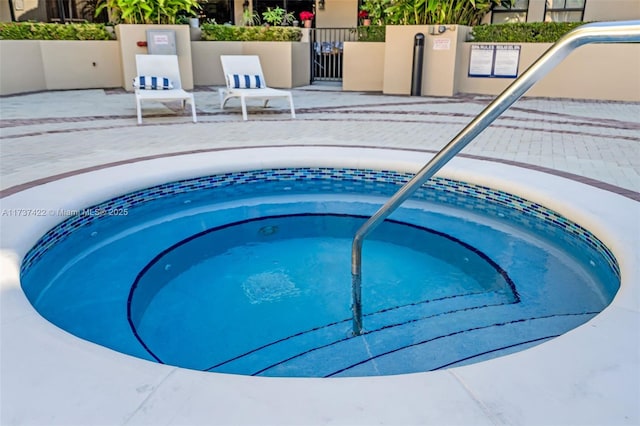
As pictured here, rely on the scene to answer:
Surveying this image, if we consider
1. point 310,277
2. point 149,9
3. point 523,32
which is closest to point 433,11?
point 523,32

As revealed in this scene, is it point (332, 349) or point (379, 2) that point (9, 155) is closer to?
point (332, 349)

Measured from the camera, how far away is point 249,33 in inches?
488

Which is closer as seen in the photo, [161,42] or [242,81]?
[242,81]

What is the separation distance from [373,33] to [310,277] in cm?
987

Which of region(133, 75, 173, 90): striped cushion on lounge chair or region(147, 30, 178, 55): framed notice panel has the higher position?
region(147, 30, 178, 55): framed notice panel

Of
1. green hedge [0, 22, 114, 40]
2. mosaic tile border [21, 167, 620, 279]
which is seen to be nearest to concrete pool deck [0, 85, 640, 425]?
mosaic tile border [21, 167, 620, 279]

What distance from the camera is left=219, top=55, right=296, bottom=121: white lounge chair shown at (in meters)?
7.71

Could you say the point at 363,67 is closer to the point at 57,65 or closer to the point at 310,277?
the point at 57,65

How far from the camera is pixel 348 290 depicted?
3.27 meters

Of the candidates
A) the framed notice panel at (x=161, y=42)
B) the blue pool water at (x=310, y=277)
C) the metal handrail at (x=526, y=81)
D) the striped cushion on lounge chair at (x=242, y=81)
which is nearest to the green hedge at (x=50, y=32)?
the framed notice panel at (x=161, y=42)

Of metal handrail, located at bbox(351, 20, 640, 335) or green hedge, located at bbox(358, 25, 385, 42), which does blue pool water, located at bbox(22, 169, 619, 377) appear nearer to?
metal handrail, located at bbox(351, 20, 640, 335)

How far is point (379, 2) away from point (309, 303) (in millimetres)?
10549

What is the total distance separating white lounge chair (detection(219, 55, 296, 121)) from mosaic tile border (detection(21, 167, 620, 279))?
2.95m

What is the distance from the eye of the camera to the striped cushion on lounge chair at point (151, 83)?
24.8 ft
